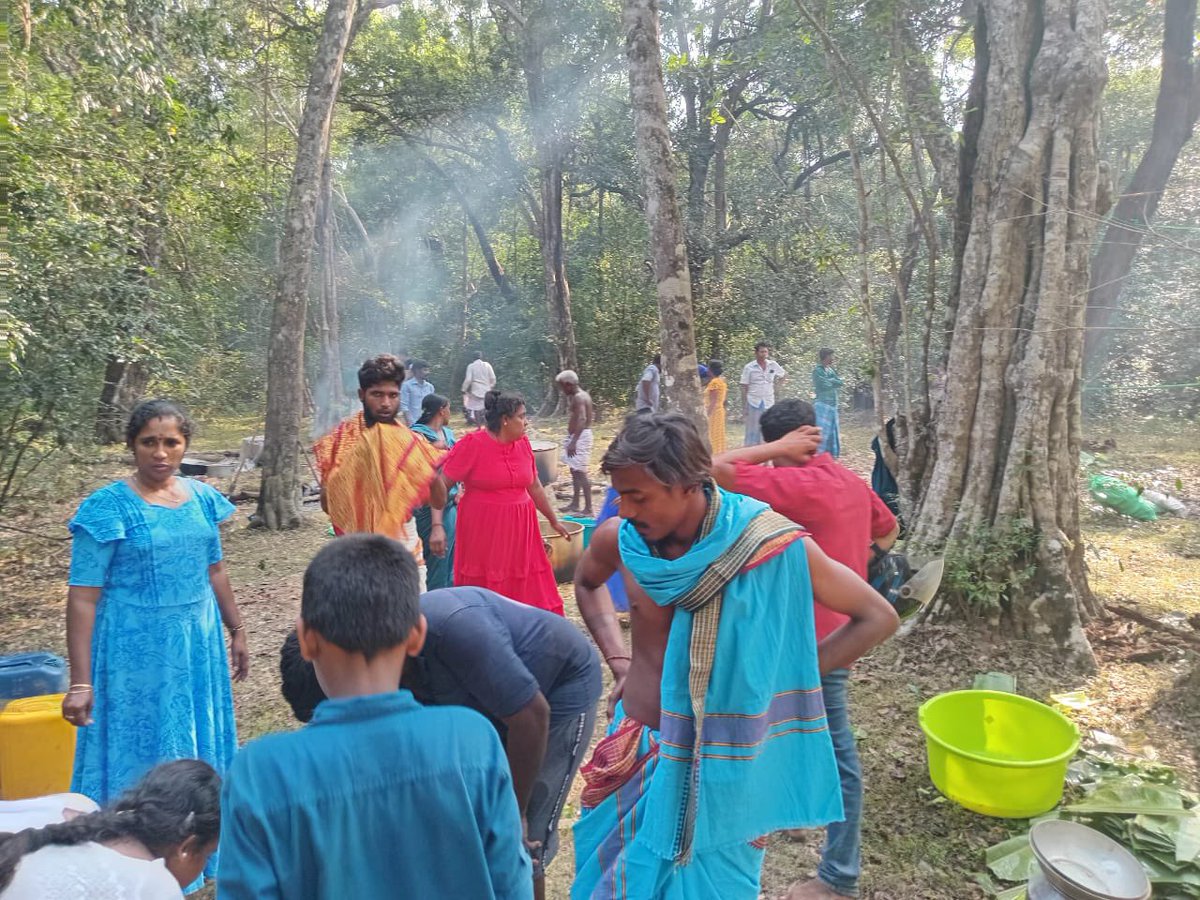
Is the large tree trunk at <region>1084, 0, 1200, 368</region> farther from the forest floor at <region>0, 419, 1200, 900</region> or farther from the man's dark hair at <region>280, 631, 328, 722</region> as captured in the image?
the man's dark hair at <region>280, 631, 328, 722</region>

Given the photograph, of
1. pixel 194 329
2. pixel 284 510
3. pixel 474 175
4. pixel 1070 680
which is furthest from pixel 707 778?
pixel 474 175

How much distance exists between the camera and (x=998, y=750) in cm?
336

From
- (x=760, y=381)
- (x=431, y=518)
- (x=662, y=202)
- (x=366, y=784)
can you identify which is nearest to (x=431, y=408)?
(x=431, y=518)

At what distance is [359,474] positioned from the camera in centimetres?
385

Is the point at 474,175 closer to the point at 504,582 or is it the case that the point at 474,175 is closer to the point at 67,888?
the point at 504,582

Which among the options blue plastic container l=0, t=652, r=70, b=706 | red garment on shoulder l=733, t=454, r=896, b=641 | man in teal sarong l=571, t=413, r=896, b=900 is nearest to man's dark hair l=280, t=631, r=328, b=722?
man in teal sarong l=571, t=413, r=896, b=900

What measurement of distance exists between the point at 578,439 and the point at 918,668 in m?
4.64

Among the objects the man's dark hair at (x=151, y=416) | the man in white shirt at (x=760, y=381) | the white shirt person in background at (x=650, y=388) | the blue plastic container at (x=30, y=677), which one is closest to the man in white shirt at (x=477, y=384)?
the white shirt person in background at (x=650, y=388)

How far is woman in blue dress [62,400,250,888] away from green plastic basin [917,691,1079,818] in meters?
2.90

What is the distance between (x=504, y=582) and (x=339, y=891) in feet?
9.58

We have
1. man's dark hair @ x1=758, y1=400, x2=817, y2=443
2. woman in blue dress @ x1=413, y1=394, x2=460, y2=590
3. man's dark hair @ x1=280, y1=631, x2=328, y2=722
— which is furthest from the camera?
woman in blue dress @ x1=413, y1=394, x2=460, y2=590

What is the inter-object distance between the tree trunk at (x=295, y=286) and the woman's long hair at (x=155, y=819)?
21.3 ft

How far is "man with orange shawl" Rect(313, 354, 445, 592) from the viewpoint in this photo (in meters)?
3.76

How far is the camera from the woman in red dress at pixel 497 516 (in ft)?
13.9
